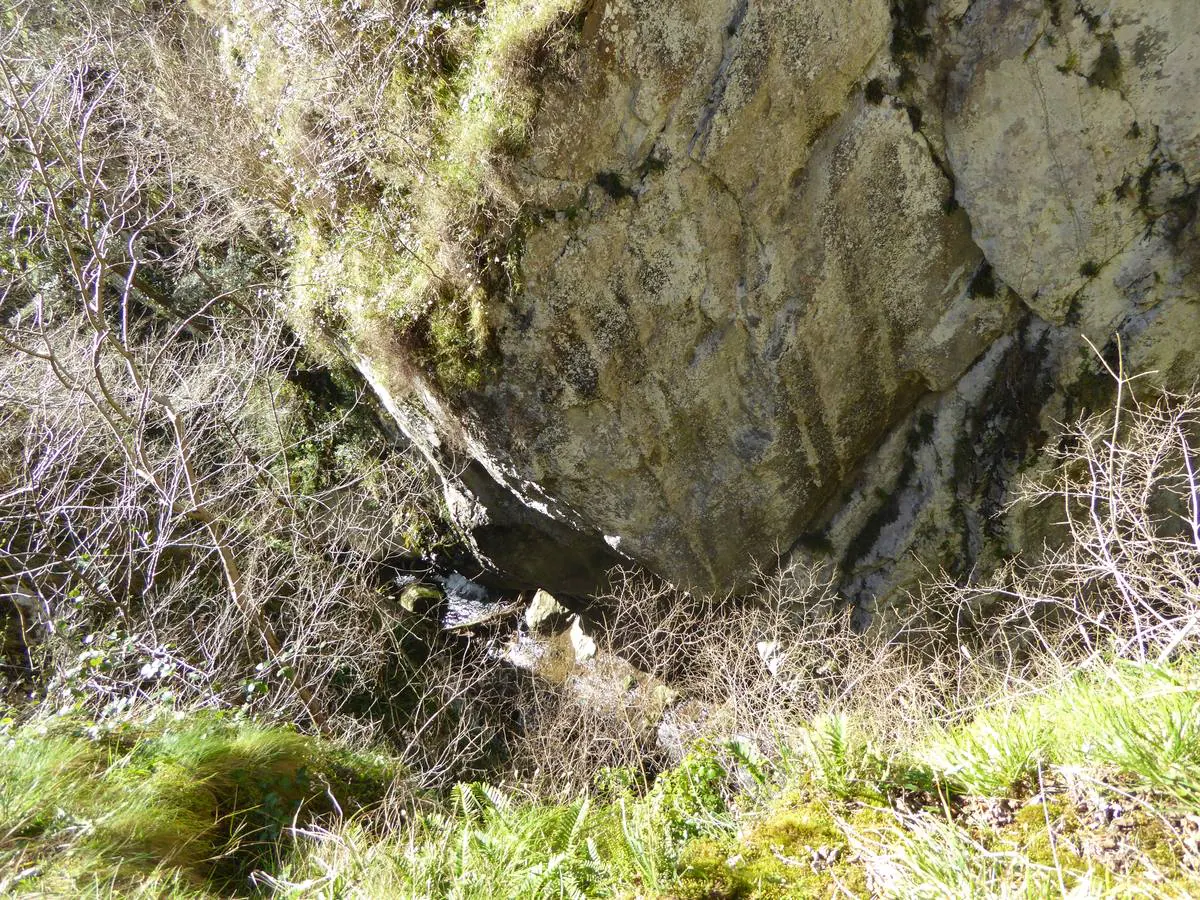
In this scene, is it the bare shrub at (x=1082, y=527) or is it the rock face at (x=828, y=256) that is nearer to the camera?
the rock face at (x=828, y=256)

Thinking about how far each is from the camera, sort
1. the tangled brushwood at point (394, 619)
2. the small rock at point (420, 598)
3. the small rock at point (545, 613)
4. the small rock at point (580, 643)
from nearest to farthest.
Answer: the tangled brushwood at point (394, 619) → the small rock at point (580, 643) → the small rock at point (545, 613) → the small rock at point (420, 598)

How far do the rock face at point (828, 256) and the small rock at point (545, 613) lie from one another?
6.61 ft

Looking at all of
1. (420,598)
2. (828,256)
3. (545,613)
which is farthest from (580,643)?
(828,256)

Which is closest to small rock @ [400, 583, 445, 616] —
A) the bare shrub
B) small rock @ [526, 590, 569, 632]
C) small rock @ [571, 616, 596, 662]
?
small rock @ [526, 590, 569, 632]

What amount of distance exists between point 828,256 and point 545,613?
14.8 ft

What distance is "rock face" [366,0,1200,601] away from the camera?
449cm

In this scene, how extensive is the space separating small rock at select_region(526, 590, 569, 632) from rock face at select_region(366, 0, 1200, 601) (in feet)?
6.61

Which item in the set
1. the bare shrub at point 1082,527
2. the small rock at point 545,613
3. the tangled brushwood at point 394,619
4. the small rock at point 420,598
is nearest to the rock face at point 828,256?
the bare shrub at point 1082,527

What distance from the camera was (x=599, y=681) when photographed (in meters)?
7.03

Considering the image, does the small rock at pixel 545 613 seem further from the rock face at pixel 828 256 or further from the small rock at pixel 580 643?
the rock face at pixel 828 256

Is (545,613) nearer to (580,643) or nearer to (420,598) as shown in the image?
(580,643)

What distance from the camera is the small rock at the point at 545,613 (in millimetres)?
7641

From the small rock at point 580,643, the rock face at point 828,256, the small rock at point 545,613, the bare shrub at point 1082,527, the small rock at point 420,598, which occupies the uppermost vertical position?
the rock face at point 828,256

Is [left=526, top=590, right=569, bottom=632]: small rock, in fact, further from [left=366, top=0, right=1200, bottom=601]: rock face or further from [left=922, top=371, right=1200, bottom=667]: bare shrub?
[left=922, top=371, right=1200, bottom=667]: bare shrub
